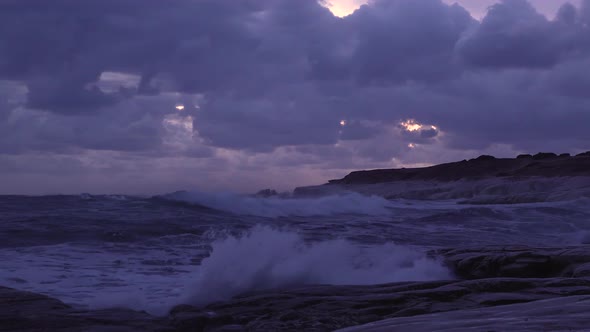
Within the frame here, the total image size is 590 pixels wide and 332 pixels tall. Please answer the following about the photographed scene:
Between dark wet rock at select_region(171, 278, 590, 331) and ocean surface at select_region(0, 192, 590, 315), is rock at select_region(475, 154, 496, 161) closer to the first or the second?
ocean surface at select_region(0, 192, 590, 315)

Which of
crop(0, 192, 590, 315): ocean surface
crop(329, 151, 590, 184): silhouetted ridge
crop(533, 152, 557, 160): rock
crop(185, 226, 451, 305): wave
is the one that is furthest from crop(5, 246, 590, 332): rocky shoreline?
crop(533, 152, 557, 160): rock

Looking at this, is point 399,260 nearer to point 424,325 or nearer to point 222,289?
point 222,289

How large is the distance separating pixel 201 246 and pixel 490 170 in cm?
5600

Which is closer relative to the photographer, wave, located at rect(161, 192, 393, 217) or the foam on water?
the foam on water

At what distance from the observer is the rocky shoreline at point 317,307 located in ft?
15.9

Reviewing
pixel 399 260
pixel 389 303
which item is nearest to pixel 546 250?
pixel 399 260

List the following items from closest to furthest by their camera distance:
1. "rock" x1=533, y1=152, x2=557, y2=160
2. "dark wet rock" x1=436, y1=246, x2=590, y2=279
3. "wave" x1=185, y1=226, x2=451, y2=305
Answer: "wave" x1=185, y1=226, x2=451, y2=305, "dark wet rock" x1=436, y1=246, x2=590, y2=279, "rock" x1=533, y1=152, x2=557, y2=160

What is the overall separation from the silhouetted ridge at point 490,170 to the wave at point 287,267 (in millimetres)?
41730

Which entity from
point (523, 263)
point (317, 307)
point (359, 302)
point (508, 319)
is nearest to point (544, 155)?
point (523, 263)

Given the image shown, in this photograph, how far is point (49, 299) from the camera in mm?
5957

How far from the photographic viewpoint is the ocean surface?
23.6ft

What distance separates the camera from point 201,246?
12250 millimetres

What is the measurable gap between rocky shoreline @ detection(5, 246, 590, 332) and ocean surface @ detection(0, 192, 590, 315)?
64 cm

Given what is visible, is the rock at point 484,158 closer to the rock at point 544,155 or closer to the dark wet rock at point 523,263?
the rock at point 544,155
